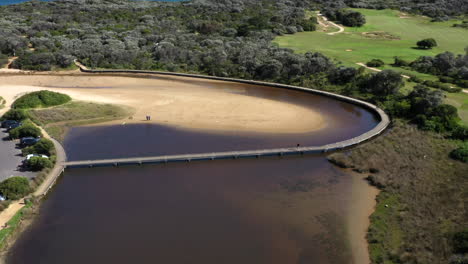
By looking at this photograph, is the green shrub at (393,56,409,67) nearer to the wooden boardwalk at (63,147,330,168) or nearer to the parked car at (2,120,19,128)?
the wooden boardwalk at (63,147,330,168)

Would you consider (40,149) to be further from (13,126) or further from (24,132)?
(13,126)

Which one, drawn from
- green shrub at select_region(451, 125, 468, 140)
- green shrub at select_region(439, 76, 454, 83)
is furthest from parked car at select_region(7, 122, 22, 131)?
green shrub at select_region(439, 76, 454, 83)

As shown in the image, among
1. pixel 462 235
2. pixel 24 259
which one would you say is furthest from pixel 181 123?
pixel 462 235

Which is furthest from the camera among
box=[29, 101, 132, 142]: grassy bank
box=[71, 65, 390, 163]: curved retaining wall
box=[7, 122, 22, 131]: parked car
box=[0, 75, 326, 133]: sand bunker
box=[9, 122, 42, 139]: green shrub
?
box=[0, 75, 326, 133]: sand bunker

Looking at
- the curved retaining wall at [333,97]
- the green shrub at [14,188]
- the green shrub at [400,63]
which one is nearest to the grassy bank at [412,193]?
the curved retaining wall at [333,97]

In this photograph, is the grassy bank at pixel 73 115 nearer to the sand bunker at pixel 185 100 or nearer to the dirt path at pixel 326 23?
the sand bunker at pixel 185 100

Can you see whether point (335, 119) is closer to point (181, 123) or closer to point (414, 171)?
point (414, 171)
